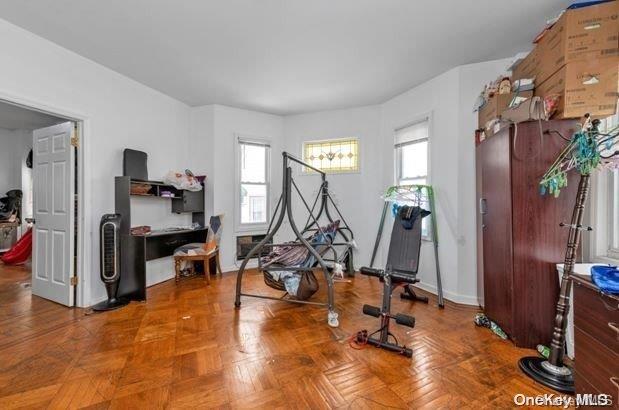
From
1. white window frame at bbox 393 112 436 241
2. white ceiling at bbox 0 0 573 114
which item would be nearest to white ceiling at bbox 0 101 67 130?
white ceiling at bbox 0 0 573 114

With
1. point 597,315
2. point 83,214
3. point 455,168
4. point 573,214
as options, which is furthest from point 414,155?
point 83,214

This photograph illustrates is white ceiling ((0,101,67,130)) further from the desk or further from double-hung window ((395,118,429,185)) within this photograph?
double-hung window ((395,118,429,185))

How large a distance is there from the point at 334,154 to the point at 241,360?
362cm

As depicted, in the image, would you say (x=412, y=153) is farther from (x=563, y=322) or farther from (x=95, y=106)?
(x=95, y=106)

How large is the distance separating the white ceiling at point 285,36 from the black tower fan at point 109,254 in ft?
6.22

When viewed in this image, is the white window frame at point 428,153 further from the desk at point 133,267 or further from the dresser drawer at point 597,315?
the desk at point 133,267

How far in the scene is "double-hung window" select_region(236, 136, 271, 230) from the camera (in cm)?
479

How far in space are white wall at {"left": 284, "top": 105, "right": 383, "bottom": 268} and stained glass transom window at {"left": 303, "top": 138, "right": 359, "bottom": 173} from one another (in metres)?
0.09

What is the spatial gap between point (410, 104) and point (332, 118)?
4.57 feet

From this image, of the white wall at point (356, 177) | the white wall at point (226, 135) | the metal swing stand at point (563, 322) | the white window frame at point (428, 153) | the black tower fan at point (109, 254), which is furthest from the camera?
the white wall at point (356, 177)

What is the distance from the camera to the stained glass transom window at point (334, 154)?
471cm

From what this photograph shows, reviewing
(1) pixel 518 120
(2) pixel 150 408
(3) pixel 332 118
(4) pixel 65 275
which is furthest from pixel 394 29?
(4) pixel 65 275

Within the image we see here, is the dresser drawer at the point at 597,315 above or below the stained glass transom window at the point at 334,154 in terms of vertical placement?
below

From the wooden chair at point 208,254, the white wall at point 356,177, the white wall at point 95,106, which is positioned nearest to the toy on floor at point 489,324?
the white wall at point 356,177
